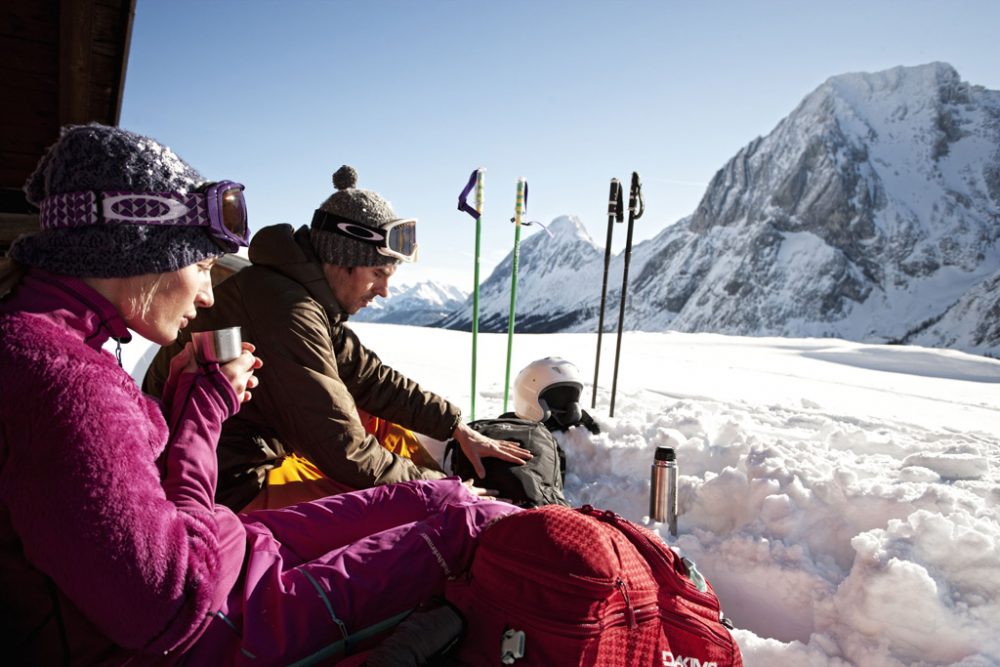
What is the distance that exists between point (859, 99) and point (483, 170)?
156084mm

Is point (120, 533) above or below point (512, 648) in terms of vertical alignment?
above

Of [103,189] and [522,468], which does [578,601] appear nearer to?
[103,189]

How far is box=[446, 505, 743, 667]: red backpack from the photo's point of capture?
4.75 ft

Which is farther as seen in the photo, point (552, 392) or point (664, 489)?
point (552, 392)

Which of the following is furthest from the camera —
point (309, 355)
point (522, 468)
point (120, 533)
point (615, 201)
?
point (615, 201)

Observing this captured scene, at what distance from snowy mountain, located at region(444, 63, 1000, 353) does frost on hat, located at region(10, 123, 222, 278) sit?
105 meters

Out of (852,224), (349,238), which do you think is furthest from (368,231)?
Answer: (852,224)

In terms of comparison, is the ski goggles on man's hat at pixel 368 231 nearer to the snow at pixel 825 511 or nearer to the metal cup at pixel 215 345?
the metal cup at pixel 215 345

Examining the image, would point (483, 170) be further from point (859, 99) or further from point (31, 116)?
point (859, 99)

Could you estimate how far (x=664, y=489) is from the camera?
123 inches

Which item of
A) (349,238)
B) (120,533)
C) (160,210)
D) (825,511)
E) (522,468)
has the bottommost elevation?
(825,511)

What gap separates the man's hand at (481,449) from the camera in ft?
10.2

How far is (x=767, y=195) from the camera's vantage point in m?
132

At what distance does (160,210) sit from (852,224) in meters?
134
